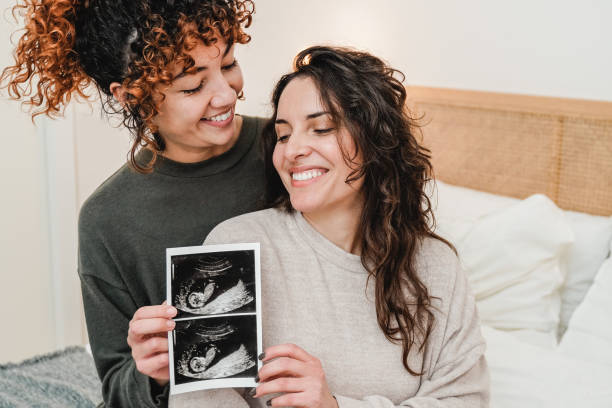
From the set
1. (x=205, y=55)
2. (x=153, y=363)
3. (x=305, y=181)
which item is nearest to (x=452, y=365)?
(x=305, y=181)

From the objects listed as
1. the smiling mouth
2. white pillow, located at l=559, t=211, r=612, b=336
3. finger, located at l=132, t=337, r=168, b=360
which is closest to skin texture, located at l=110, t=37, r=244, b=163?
the smiling mouth

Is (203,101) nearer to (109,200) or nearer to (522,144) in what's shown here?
(109,200)

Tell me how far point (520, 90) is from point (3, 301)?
2.50 metres

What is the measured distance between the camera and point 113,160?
10.1 ft

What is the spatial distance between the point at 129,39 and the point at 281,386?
2.47 feet

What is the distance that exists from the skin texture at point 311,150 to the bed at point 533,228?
0.26 m

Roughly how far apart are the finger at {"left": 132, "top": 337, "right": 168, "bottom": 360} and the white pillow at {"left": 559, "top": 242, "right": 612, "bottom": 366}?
1178 mm

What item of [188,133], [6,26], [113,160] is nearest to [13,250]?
[113,160]

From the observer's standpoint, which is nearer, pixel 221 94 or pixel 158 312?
pixel 158 312

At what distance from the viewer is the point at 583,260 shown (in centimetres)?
192

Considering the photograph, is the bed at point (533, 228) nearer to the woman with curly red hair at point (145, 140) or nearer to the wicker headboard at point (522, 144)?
the wicker headboard at point (522, 144)

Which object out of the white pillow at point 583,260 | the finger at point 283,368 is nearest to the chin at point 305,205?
the finger at point 283,368

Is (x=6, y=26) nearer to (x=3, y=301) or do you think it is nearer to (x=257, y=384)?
(x=3, y=301)

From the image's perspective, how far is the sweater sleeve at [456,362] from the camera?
1226 mm
